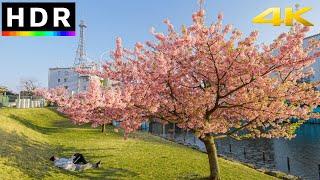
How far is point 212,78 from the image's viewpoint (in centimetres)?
1750

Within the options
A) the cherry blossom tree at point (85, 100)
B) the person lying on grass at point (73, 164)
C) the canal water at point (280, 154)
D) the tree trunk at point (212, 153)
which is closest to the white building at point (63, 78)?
the canal water at point (280, 154)

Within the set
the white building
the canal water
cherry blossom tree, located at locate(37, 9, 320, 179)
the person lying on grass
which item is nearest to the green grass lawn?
the person lying on grass

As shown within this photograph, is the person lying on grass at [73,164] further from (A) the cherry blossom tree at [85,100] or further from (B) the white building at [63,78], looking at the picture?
(B) the white building at [63,78]

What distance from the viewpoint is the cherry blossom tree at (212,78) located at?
15539 millimetres

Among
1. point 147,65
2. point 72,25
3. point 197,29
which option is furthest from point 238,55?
point 72,25

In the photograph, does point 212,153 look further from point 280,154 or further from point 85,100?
point 280,154

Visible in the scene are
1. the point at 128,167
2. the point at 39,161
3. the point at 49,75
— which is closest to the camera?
the point at 39,161

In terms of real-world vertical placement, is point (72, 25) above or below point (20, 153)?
above

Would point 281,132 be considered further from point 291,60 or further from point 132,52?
point 132,52

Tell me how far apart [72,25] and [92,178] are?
13.5 metres

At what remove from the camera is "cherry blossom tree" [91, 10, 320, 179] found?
51.0ft

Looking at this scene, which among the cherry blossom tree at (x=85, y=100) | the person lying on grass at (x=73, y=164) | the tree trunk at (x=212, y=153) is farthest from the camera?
the person lying on grass at (x=73, y=164)

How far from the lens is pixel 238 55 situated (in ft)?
51.3

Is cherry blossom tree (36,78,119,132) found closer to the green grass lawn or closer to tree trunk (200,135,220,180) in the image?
the green grass lawn
